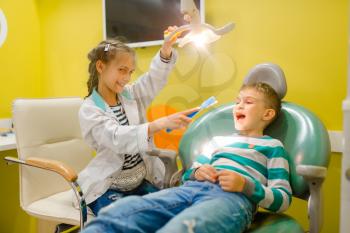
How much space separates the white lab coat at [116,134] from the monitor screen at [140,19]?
17.1 inches

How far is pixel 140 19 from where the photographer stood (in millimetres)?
2061

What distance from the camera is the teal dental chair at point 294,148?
1.05 metres

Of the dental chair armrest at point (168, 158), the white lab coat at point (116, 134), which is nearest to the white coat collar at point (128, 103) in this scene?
the white lab coat at point (116, 134)

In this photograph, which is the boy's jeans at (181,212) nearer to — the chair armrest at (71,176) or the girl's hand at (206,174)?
the girl's hand at (206,174)

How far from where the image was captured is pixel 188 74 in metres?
1.96

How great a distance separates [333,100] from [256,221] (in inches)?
28.2

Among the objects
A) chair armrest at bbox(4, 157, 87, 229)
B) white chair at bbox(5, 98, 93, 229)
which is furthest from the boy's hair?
white chair at bbox(5, 98, 93, 229)

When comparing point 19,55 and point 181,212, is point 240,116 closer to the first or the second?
point 181,212

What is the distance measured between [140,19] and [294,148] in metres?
1.27

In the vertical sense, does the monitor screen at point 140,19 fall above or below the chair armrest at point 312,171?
above

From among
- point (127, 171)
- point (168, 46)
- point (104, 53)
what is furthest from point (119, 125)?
point (168, 46)

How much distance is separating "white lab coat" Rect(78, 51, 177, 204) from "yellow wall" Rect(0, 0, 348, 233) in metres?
0.36

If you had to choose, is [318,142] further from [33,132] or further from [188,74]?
[33,132]

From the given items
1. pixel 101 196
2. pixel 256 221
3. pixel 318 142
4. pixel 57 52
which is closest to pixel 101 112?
pixel 101 196
